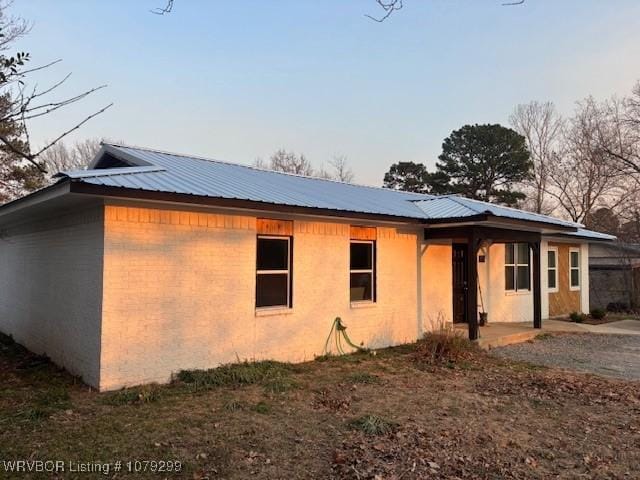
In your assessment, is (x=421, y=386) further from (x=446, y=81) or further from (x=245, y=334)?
(x=446, y=81)

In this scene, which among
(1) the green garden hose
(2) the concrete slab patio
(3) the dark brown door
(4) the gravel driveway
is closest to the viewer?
(4) the gravel driveway

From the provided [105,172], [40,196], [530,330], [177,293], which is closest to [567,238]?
[530,330]

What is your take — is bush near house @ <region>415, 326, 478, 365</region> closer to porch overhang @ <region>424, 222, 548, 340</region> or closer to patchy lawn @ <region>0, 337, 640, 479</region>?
patchy lawn @ <region>0, 337, 640, 479</region>

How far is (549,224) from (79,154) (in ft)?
99.3

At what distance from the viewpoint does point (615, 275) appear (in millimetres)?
21406

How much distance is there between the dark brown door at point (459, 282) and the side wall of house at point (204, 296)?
12.2 ft

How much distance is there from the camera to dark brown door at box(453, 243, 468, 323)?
1266cm

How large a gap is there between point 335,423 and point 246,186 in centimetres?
463

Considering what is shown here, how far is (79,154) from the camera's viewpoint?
105ft

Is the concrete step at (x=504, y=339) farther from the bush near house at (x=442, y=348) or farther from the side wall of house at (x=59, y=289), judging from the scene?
the side wall of house at (x=59, y=289)

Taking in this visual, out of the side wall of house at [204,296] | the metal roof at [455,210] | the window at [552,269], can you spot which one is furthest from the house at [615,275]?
the side wall of house at [204,296]

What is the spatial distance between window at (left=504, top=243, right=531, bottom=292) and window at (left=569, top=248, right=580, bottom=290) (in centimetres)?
311

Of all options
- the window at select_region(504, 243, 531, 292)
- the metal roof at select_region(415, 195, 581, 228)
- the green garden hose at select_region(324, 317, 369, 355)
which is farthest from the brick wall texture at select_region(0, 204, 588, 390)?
the window at select_region(504, 243, 531, 292)

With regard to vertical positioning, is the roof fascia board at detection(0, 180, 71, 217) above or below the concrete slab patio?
above
